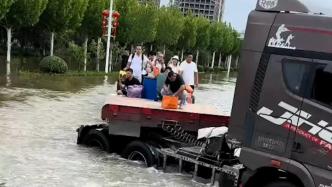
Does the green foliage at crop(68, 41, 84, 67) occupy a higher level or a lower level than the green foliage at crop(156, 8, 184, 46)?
lower

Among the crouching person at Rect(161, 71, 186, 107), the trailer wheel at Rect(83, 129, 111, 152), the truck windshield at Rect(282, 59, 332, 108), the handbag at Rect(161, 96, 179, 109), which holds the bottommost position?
the trailer wheel at Rect(83, 129, 111, 152)

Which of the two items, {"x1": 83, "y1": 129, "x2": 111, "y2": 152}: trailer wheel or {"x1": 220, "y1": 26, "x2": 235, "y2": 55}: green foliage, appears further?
{"x1": 220, "y1": 26, "x2": 235, "y2": 55}: green foliage

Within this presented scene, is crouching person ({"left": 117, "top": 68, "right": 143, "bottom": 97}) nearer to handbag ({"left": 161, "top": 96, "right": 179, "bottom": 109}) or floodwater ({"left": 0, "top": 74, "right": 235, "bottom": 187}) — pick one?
floodwater ({"left": 0, "top": 74, "right": 235, "bottom": 187})

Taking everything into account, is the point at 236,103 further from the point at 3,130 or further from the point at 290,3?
the point at 3,130

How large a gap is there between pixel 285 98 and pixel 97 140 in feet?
17.6

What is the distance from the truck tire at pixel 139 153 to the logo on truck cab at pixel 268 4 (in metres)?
3.84

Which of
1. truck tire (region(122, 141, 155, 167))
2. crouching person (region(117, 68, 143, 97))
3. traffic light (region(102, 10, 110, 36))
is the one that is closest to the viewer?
truck tire (region(122, 141, 155, 167))

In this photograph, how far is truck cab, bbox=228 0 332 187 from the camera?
6.32 metres

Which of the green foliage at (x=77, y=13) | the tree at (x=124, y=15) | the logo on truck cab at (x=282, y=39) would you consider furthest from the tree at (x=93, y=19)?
the logo on truck cab at (x=282, y=39)

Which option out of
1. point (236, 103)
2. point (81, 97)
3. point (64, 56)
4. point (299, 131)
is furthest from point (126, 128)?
point (64, 56)

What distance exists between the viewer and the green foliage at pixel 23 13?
29188 mm

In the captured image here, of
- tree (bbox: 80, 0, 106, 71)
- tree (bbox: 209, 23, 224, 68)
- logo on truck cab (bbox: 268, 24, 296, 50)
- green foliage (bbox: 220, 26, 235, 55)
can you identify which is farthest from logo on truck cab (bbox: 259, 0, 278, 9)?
green foliage (bbox: 220, 26, 235, 55)

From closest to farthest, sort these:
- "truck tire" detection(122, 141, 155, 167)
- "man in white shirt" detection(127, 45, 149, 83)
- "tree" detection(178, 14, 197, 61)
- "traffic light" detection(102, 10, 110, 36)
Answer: "truck tire" detection(122, 141, 155, 167) < "man in white shirt" detection(127, 45, 149, 83) < "traffic light" detection(102, 10, 110, 36) < "tree" detection(178, 14, 197, 61)

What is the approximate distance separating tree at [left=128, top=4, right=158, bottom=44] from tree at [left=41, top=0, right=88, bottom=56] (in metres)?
7.12
